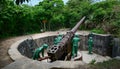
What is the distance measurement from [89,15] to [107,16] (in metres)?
1.37

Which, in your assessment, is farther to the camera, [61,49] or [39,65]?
[61,49]

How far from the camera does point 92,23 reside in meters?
11.5

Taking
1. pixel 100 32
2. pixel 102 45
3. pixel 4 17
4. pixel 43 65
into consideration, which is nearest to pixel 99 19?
pixel 100 32

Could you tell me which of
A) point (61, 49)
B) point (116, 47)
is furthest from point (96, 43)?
point (61, 49)

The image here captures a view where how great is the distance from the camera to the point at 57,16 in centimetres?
1199

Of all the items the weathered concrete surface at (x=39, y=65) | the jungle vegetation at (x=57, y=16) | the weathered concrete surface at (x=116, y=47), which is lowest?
the weathered concrete surface at (x=116, y=47)

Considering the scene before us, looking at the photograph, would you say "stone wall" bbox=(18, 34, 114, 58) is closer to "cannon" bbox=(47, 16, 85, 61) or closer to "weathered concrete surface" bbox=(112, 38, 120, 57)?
"weathered concrete surface" bbox=(112, 38, 120, 57)

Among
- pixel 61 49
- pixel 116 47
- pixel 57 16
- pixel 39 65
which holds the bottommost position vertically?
pixel 116 47

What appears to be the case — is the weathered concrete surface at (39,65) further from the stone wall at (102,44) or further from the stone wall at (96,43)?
the stone wall at (102,44)

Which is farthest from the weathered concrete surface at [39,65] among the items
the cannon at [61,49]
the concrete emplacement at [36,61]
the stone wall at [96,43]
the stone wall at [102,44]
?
the stone wall at [102,44]

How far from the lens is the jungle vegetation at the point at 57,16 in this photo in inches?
374

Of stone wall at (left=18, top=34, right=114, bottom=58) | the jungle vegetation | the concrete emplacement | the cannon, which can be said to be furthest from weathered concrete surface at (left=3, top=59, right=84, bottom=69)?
the jungle vegetation

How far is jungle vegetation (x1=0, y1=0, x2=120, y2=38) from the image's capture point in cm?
949

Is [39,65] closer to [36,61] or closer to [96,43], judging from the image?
[36,61]
